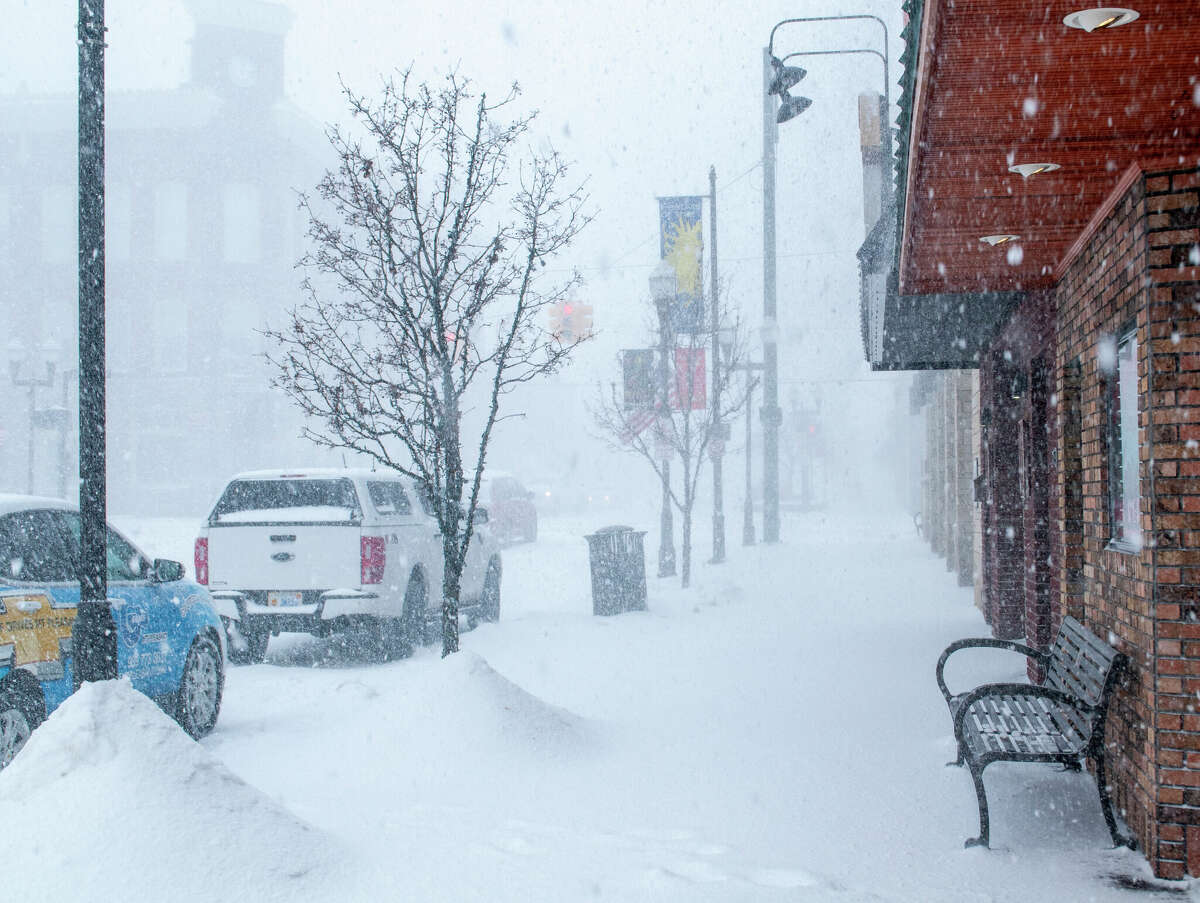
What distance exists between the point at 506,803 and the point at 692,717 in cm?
253

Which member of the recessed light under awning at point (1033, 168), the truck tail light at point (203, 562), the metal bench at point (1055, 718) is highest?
the recessed light under awning at point (1033, 168)

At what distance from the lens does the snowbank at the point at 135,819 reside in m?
4.29

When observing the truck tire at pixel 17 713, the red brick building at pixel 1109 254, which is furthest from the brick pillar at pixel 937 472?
the truck tire at pixel 17 713

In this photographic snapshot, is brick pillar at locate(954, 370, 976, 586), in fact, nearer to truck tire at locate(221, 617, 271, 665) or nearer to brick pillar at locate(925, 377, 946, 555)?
brick pillar at locate(925, 377, 946, 555)

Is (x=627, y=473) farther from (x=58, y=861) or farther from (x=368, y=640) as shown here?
(x=58, y=861)

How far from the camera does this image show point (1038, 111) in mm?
4387

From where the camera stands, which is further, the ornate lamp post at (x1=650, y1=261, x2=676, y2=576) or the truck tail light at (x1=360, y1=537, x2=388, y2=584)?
the ornate lamp post at (x1=650, y1=261, x2=676, y2=576)

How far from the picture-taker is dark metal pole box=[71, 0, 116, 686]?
5.60 meters

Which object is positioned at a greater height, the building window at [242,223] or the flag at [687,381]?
the building window at [242,223]

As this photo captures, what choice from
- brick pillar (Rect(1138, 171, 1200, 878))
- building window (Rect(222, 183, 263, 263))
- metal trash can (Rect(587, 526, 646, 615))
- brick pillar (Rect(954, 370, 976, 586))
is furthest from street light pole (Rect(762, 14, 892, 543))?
building window (Rect(222, 183, 263, 263))

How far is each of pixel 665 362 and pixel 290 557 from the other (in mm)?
10373

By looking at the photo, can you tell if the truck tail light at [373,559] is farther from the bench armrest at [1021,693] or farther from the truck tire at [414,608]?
the bench armrest at [1021,693]

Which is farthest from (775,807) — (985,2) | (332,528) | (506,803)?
(332,528)

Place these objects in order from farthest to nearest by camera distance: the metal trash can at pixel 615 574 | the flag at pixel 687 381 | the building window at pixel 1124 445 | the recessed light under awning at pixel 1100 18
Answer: the flag at pixel 687 381 → the metal trash can at pixel 615 574 → the building window at pixel 1124 445 → the recessed light under awning at pixel 1100 18
